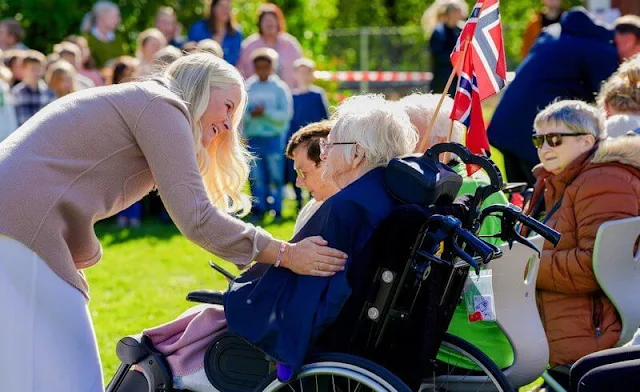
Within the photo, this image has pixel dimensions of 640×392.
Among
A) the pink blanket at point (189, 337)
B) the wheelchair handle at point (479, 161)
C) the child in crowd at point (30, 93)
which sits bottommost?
the child in crowd at point (30, 93)

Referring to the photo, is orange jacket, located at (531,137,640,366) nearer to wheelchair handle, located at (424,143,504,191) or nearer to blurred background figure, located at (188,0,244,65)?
wheelchair handle, located at (424,143,504,191)

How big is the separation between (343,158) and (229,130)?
0.42 meters

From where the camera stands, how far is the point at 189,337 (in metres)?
4.47

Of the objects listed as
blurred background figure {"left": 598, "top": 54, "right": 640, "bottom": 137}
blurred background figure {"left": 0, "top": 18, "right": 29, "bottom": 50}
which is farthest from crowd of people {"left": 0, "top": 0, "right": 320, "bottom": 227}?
blurred background figure {"left": 598, "top": 54, "right": 640, "bottom": 137}

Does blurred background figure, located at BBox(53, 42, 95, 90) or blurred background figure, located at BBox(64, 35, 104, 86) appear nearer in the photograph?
blurred background figure, located at BBox(53, 42, 95, 90)

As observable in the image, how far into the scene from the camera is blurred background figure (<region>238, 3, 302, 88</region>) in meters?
12.7

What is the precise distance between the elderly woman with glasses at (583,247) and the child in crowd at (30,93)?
24.4 ft

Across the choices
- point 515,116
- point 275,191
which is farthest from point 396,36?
point 515,116

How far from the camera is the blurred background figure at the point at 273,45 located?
41.8 ft

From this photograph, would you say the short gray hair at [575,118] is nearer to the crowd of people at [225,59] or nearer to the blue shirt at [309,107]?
the crowd of people at [225,59]

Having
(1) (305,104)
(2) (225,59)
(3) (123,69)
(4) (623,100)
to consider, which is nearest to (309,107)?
(1) (305,104)

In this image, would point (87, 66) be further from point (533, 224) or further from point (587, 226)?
point (533, 224)

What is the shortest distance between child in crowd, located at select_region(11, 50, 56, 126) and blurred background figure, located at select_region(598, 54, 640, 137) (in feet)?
22.4

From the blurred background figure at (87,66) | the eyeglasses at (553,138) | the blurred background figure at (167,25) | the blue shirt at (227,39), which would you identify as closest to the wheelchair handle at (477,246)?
the eyeglasses at (553,138)
